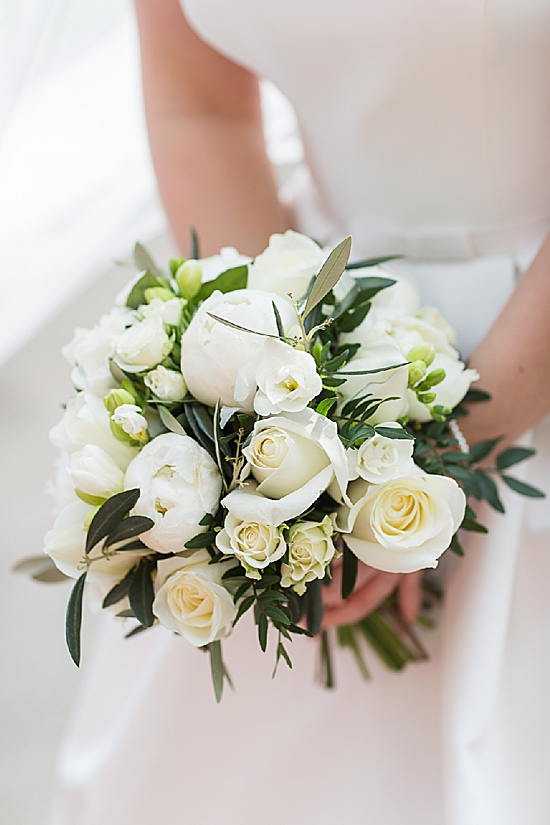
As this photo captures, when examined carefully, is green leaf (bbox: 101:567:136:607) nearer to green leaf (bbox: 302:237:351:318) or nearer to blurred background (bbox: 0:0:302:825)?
green leaf (bbox: 302:237:351:318)

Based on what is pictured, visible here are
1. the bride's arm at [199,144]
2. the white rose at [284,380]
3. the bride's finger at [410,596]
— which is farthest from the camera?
the bride's arm at [199,144]

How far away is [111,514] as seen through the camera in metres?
0.53

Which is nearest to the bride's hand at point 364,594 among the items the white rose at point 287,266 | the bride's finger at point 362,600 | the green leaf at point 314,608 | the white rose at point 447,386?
the bride's finger at point 362,600

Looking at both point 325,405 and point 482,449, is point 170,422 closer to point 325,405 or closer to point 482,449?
point 325,405

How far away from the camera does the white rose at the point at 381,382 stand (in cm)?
56

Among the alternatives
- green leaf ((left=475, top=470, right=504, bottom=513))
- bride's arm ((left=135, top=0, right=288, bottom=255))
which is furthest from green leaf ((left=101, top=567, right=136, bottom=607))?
bride's arm ((left=135, top=0, right=288, bottom=255))

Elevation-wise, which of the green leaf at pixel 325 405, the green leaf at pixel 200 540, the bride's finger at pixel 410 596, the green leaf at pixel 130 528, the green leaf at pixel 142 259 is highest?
the green leaf at pixel 142 259

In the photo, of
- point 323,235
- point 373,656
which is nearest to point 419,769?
point 373,656

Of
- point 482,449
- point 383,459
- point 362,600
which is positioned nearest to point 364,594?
point 362,600

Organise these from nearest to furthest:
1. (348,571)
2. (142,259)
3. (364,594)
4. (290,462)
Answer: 1. (290,462)
2. (348,571)
3. (142,259)
4. (364,594)

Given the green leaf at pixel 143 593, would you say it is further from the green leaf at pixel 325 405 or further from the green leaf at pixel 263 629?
the green leaf at pixel 325 405

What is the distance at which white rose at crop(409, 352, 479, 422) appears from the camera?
0.62m

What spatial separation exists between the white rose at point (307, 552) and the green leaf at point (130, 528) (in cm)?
10

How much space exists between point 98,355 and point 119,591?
0.66ft
